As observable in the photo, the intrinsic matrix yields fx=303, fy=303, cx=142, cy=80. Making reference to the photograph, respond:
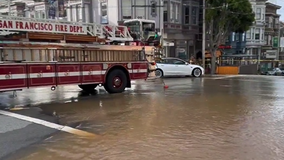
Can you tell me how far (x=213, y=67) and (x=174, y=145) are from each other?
25469mm

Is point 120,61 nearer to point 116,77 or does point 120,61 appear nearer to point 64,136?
point 116,77

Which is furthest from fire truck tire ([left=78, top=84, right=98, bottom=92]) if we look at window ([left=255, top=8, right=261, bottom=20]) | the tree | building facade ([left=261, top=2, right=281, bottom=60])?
building facade ([left=261, top=2, right=281, bottom=60])

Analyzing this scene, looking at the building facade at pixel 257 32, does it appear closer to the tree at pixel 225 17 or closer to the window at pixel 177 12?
the tree at pixel 225 17

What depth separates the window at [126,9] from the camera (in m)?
29.3

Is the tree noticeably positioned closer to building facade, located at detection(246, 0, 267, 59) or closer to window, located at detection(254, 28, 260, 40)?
building facade, located at detection(246, 0, 267, 59)

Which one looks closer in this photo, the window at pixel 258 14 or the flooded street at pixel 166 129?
the flooded street at pixel 166 129

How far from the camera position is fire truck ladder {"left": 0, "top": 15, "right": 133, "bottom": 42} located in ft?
30.2

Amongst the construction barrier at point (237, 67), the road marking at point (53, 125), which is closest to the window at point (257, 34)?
the construction barrier at point (237, 67)

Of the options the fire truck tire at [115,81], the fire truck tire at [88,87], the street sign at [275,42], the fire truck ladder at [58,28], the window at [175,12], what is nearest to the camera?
the fire truck ladder at [58,28]

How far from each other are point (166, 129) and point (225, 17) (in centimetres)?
2445

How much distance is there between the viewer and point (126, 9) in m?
29.4

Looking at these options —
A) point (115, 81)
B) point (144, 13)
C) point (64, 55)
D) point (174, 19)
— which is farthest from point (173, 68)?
point (174, 19)

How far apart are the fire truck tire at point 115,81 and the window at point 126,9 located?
58.9 feet

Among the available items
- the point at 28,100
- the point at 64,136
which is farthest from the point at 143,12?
the point at 64,136
